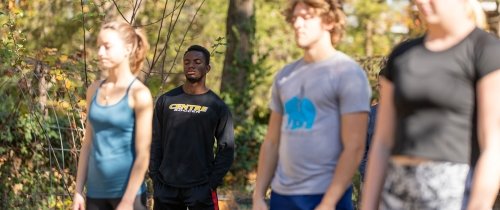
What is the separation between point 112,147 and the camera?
5.61 m

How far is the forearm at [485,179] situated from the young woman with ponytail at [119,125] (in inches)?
76.9

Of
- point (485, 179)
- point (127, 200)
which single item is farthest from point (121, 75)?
point (485, 179)

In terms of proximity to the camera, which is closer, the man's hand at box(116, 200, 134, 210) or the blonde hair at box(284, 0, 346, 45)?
the blonde hair at box(284, 0, 346, 45)

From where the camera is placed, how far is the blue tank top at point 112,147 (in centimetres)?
557

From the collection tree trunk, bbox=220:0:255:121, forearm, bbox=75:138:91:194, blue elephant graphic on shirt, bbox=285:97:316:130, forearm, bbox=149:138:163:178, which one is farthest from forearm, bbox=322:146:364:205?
tree trunk, bbox=220:0:255:121

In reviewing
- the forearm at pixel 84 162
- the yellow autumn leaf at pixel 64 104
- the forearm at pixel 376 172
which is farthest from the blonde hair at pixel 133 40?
the yellow autumn leaf at pixel 64 104

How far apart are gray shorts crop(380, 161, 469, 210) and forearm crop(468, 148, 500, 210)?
9cm

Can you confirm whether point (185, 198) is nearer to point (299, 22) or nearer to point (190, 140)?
point (190, 140)

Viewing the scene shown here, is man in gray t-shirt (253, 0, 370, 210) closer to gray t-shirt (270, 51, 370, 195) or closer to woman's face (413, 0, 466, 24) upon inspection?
gray t-shirt (270, 51, 370, 195)

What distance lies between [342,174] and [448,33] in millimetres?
914

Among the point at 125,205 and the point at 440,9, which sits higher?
the point at 440,9

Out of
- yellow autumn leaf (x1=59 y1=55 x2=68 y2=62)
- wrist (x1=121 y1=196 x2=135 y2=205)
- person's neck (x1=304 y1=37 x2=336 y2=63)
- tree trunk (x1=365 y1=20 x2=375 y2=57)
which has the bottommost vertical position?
tree trunk (x1=365 y1=20 x2=375 y2=57)

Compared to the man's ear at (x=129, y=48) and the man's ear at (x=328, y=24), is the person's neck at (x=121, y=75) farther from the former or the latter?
the man's ear at (x=328, y=24)

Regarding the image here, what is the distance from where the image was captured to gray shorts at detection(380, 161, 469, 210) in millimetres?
4293
